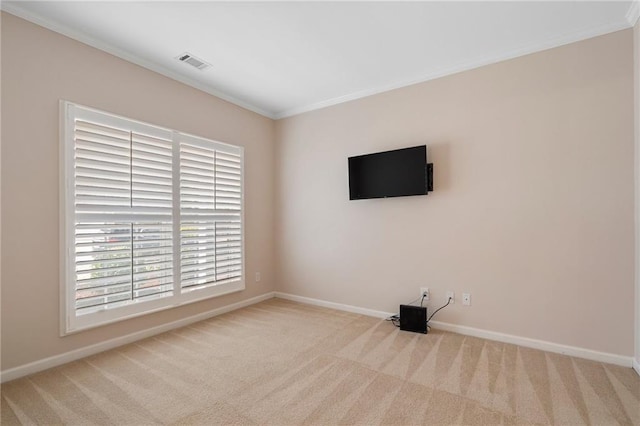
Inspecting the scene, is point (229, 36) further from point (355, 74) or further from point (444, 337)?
point (444, 337)

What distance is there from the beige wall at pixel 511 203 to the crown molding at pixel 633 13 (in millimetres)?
97

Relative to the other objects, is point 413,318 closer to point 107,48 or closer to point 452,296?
point 452,296

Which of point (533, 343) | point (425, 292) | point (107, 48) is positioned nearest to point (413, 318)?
point (425, 292)

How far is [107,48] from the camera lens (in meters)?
2.64

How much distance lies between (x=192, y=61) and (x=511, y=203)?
11.0 feet

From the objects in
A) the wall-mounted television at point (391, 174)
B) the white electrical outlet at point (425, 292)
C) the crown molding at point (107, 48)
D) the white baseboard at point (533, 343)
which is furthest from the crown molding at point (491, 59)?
the white baseboard at point (533, 343)

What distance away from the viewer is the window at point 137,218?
2.44 metres

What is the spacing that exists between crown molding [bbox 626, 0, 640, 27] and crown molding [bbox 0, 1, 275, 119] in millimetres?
3758

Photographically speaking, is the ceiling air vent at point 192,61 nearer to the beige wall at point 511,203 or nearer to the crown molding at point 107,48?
the crown molding at point 107,48

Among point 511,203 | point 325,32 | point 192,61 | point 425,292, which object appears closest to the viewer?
point 325,32

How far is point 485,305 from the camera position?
284 cm

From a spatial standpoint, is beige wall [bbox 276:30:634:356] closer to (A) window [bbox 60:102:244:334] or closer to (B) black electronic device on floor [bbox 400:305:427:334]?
(B) black electronic device on floor [bbox 400:305:427:334]

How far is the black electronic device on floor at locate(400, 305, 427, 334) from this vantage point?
9.70 ft

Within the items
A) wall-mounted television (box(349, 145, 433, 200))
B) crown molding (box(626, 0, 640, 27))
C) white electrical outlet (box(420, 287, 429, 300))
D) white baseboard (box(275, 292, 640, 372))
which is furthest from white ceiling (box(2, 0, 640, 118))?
white baseboard (box(275, 292, 640, 372))
